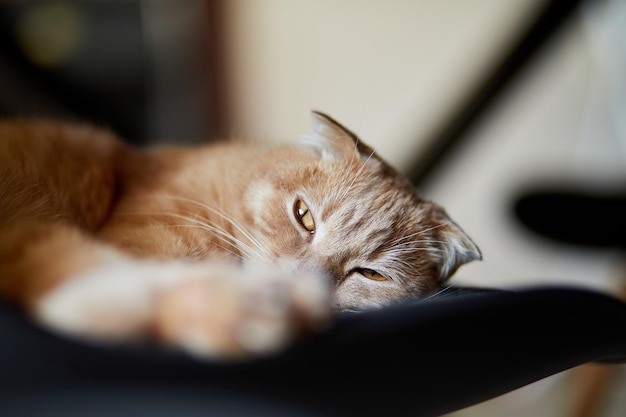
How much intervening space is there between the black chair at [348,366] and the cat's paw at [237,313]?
16 mm

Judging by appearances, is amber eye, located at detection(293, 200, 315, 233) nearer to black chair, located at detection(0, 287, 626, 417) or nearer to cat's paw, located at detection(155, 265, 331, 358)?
black chair, located at detection(0, 287, 626, 417)

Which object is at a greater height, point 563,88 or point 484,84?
point 563,88

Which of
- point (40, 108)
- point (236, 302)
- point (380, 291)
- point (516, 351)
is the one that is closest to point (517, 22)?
point (380, 291)

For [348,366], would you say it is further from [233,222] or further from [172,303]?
[233,222]

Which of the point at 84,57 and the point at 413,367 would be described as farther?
the point at 84,57

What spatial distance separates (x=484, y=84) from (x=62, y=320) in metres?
1.27

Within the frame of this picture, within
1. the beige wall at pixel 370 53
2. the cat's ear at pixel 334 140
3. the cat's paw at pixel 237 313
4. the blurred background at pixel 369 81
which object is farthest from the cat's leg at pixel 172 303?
the beige wall at pixel 370 53

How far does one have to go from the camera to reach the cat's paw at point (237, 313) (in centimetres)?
46

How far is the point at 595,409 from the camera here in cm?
135

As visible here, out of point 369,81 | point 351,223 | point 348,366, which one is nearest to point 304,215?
point 351,223

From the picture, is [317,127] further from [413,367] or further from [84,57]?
[84,57]

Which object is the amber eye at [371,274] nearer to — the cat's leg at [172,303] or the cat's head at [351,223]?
the cat's head at [351,223]

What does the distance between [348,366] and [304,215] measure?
0.59 m

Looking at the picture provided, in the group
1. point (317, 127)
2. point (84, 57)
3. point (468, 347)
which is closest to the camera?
point (468, 347)
